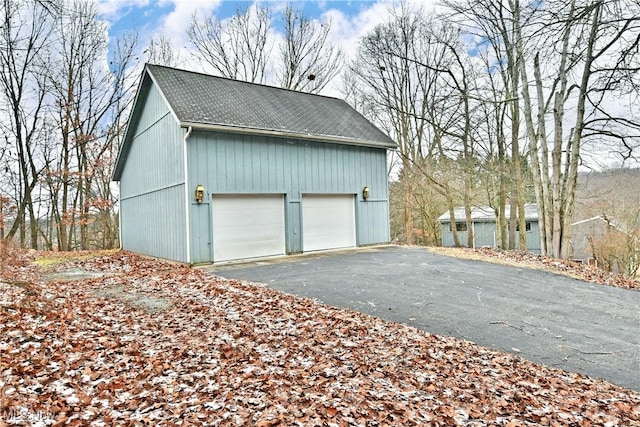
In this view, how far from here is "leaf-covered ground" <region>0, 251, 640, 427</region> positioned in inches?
112

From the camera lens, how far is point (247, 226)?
10453 millimetres

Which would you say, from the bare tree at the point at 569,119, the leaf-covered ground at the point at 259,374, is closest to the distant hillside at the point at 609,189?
the bare tree at the point at 569,119

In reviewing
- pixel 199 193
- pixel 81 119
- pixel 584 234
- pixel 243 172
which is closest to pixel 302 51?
pixel 81 119

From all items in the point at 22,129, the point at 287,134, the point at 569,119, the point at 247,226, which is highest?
the point at 22,129

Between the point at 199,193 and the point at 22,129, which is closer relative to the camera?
the point at 199,193

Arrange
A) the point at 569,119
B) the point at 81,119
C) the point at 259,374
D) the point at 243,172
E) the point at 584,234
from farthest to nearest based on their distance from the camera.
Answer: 1. the point at 584,234
2. the point at 81,119
3. the point at 569,119
4. the point at 243,172
5. the point at 259,374

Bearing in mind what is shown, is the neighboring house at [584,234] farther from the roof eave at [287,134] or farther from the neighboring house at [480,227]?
the roof eave at [287,134]

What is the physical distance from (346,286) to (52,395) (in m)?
4.94

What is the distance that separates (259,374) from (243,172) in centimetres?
745

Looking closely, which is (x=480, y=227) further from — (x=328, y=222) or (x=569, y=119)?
(x=328, y=222)

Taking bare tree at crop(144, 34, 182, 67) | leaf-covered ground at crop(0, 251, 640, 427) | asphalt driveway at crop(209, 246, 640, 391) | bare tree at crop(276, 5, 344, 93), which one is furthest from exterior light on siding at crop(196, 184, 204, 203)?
bare tree at crop(144, 34, 182, 67)

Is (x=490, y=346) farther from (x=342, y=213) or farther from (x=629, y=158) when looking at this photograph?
(x=629, y=158)

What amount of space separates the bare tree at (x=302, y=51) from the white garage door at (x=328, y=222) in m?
11.0

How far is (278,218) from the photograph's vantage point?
1101 cm
